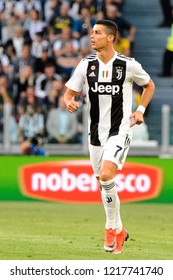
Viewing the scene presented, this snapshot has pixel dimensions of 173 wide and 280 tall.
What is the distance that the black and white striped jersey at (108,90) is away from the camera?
11555 mm

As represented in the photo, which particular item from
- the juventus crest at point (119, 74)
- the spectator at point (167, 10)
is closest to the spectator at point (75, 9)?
the spectator at point (167, 10)

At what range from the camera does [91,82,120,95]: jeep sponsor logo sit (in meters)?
11.5

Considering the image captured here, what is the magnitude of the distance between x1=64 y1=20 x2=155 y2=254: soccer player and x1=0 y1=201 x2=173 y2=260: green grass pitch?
1.78 feet

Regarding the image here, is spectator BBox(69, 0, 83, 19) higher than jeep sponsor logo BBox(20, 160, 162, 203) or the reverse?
higher

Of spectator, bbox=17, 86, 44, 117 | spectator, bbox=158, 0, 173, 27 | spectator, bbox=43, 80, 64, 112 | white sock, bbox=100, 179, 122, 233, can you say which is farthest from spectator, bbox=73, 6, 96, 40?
white sock, bbox=100, 179, 122, 233

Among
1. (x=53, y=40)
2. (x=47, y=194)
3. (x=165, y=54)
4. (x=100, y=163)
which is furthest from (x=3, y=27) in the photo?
(x=100, y=163)

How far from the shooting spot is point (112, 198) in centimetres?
1155

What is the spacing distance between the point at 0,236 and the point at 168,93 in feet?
33.3

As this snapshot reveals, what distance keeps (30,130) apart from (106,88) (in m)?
8.46

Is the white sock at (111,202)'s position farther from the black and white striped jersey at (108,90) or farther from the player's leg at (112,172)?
the black and white striped jersey at (108,90)

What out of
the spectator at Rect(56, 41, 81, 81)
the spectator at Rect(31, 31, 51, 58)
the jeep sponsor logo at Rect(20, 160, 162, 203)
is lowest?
the jeep sponsor logo at Rect(20, 160, 162, 203)

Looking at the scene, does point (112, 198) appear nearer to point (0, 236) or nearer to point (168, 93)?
point (0, 236)

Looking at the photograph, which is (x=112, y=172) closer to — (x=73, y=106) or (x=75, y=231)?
(x=73, y=106)

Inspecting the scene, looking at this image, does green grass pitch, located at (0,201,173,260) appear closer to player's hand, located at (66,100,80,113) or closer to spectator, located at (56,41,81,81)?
player's hand, located at (66,100,80,113)
